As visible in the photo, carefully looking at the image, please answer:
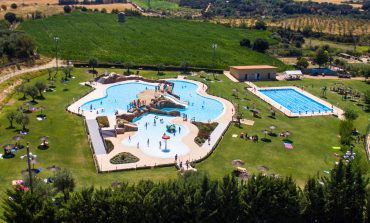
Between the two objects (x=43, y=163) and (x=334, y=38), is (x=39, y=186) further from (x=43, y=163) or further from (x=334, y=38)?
(x=334, y=38)

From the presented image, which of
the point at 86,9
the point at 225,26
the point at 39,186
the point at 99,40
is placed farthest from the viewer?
the point at 86,9

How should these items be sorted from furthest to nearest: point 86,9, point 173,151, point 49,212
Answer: point 86,9
point 173,151
point 49,212

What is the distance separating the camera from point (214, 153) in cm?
4656

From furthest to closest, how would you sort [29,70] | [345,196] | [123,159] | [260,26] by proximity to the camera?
[260,26], [29,70], [123,159], [345,196]

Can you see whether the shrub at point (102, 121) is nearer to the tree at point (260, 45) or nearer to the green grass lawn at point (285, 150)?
the green grass lawn at point (285, 150)

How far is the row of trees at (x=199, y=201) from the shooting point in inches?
1110

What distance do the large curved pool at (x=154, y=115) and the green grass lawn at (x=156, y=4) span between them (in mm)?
106822

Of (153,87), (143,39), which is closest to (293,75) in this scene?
(153,87)

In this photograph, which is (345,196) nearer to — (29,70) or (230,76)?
(230,76)

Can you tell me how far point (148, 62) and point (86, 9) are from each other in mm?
66973

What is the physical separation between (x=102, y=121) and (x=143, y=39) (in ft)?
188

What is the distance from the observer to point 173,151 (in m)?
46.7

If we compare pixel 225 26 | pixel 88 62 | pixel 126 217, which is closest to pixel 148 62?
pixel 88 62

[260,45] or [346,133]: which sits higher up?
[260,45]
